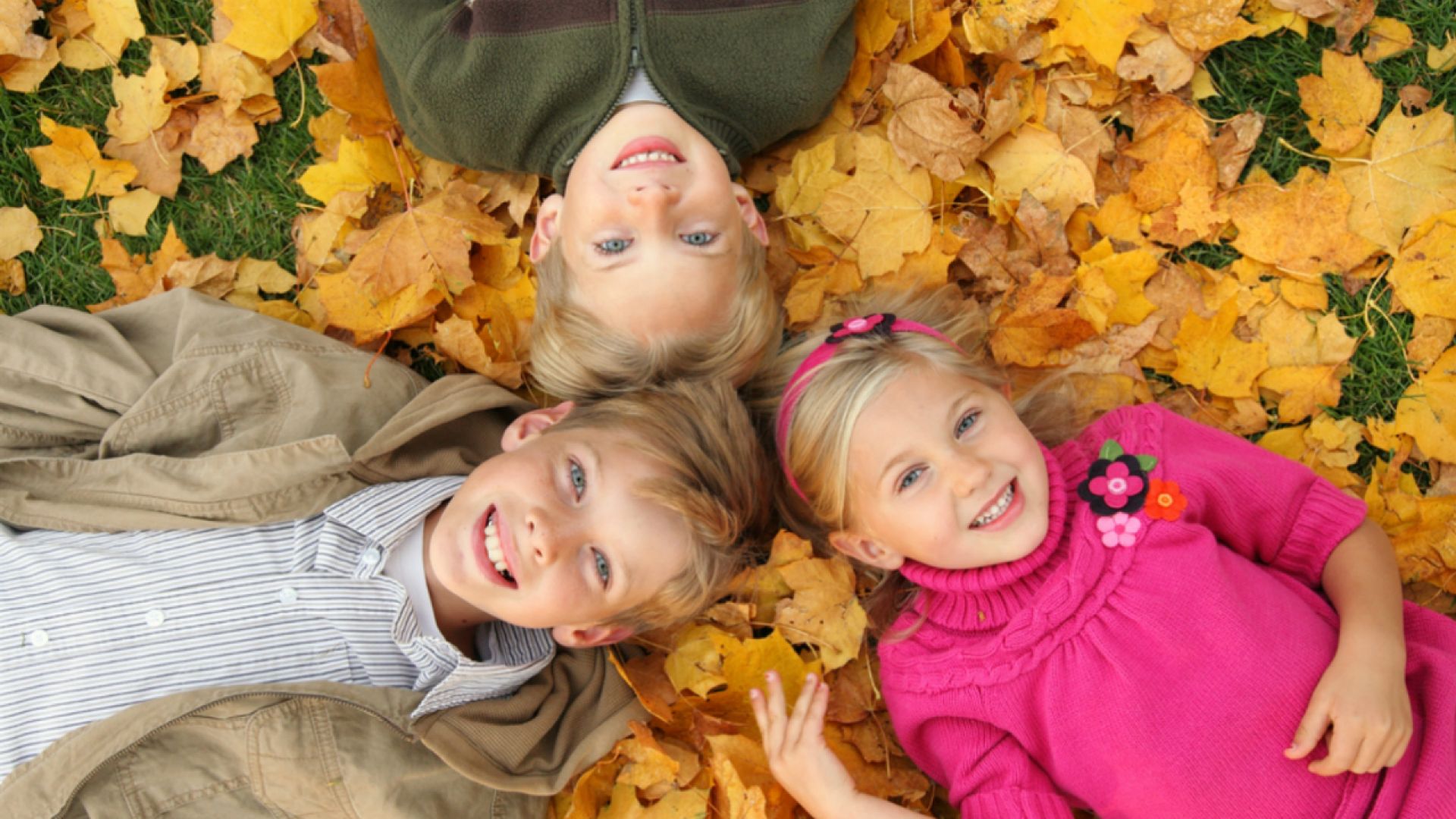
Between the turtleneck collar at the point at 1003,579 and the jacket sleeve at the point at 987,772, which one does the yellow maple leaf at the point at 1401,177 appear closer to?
the turtleneck collar at the point at 1003,579

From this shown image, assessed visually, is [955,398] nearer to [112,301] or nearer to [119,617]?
[119,617]

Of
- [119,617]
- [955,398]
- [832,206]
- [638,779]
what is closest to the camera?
[955,398]

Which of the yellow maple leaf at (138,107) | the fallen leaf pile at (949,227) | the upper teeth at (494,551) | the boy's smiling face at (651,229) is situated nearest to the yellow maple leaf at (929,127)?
the fallen leaf pile at (949,227)

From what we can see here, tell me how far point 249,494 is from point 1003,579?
5.41ft

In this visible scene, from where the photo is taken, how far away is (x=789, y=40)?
254cm

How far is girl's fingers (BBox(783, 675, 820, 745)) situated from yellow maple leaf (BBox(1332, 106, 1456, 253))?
5.73ft

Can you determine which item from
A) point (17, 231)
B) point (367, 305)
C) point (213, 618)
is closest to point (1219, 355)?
point (367, 305)

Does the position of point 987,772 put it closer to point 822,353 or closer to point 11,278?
point 822,353

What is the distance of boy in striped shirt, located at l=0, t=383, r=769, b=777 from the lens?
214cm

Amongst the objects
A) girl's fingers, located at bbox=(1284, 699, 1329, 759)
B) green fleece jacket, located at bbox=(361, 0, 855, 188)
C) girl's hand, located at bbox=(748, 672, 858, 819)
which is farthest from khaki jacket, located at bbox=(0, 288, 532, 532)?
girl's fingers, located at bbox=(1284, 699, 1329, 759)

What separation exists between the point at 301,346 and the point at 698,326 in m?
0.99

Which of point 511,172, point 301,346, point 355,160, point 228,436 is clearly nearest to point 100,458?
point 228,436

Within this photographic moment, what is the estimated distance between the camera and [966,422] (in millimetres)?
2131

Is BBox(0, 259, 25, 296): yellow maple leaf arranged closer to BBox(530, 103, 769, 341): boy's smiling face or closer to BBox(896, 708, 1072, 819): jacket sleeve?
BBox(530, 103, 769, 341): boy's smiling face
